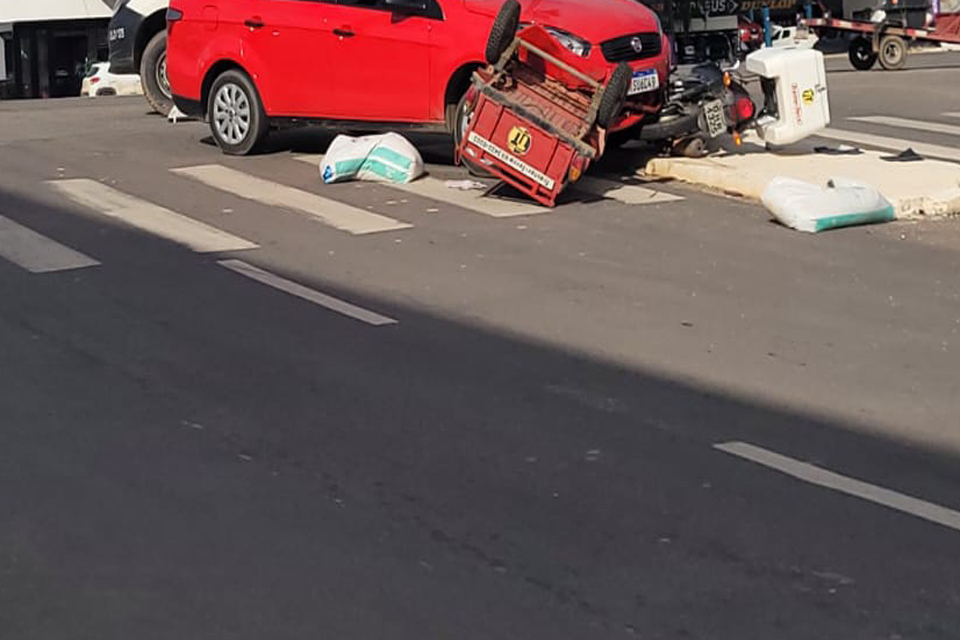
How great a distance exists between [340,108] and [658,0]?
22535 mm

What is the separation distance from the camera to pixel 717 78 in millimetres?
14703

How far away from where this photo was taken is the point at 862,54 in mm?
30641

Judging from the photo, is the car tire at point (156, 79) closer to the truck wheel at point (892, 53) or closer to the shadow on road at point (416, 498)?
the shadow on road at point (416, 498)

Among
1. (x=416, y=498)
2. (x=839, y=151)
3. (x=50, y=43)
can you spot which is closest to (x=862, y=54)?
(x=839, y=151)

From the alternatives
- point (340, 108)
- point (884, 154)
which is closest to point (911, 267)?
point (884, 154)

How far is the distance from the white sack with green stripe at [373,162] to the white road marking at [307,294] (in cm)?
349

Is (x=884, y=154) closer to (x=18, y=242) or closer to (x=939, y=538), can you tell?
(x=18, y=242)

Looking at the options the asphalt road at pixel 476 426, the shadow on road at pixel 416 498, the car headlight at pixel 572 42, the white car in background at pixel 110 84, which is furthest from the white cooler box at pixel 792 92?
the white car in background at pixel 110 84

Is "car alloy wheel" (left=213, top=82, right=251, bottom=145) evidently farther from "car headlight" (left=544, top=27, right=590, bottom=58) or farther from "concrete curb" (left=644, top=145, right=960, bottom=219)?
"concrete curb" (left=644, top=145, right=960, bottom=219)

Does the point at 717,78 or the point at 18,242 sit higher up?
the point at 717,78

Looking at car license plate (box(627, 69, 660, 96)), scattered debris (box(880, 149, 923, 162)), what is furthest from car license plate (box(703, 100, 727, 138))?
scattered debris (box(880, 149, 923, 162))

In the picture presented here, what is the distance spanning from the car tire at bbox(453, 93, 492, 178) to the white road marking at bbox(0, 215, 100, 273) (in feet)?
11.7

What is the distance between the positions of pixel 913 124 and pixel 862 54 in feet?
38.1

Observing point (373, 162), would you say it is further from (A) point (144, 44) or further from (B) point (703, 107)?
(A) point (144, 44)
